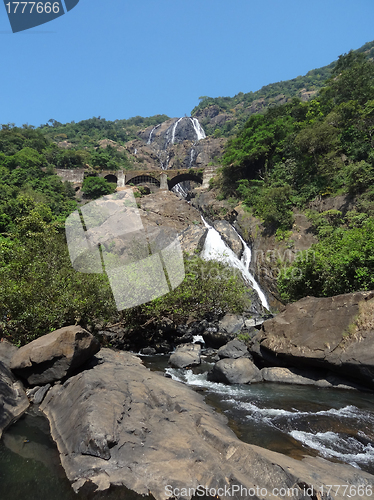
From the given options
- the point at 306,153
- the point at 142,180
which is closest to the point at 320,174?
the point at 306,153

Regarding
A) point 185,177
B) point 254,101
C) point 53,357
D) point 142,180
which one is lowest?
point 53,357

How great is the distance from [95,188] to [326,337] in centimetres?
4545

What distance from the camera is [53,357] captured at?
868 cm

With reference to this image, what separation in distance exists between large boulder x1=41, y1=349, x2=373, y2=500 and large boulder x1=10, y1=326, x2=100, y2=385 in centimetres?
87

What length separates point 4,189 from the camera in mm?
32094

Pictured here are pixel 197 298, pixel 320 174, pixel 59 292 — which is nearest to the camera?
pixel 59 292

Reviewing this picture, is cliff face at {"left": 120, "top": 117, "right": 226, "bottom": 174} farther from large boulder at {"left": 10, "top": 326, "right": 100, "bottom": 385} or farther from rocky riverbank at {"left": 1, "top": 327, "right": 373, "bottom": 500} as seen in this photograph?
rocky riverbank at {"left": 1, "top": 327, "right": 373, "bottom": 500}

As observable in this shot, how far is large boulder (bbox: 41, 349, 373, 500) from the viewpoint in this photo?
15.5 ft

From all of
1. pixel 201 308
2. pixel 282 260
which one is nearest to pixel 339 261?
pixel 201 308

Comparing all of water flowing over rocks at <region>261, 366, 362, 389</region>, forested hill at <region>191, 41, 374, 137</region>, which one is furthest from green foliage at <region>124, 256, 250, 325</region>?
forested hill at <region>191, 41, 374, 137</region>

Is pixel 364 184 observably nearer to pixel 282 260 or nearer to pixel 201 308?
pixel 282 260

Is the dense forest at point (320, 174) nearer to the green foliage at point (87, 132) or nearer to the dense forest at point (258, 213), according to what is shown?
the dense forest at point (258, 213)

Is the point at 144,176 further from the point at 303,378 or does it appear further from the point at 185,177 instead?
the point at 303,378

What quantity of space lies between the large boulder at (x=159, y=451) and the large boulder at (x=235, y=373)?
342 centimetres
